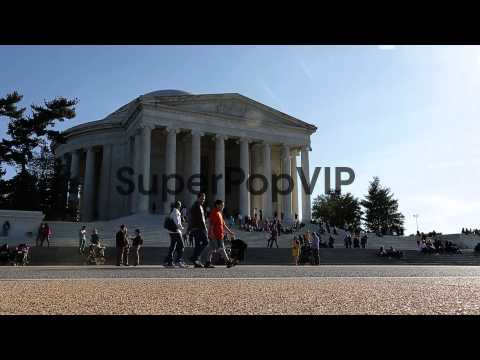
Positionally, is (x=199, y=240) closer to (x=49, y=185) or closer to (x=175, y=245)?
(x=175, y=245)

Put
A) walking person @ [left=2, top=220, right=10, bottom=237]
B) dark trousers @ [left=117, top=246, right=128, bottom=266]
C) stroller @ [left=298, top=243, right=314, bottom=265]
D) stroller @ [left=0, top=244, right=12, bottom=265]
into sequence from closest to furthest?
dark trousers @ [left=117, top=246, right=128, bottom=266]
stroller @ [left=0, top=244, right=12, bottom=265]
stroller @ [left=298, top=243, right=314, bottom=265]
walking person @ [left=2, top=220, right=10, bottom=237]

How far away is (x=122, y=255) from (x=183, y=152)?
35.9 meters

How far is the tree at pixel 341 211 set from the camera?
249ft

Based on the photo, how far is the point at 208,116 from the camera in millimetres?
49844

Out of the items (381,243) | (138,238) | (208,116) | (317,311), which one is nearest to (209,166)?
(208,116)

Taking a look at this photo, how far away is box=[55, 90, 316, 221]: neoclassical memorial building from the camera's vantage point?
4738 centimetres

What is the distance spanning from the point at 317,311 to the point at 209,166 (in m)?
54.3

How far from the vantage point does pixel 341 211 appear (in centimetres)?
7581

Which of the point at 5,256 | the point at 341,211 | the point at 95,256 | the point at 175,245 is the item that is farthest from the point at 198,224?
the point at 341,211

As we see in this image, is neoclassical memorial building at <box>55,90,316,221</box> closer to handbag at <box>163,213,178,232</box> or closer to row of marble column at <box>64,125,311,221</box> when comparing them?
row of marble column at <box>64,125,311,221</box>

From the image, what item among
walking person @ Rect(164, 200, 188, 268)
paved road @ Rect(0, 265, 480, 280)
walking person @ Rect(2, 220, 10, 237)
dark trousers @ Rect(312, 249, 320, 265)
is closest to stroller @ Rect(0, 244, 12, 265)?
paved road @ Rect(0, 265, 480, 280)

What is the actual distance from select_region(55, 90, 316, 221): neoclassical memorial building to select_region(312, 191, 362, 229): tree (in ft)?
69.6
